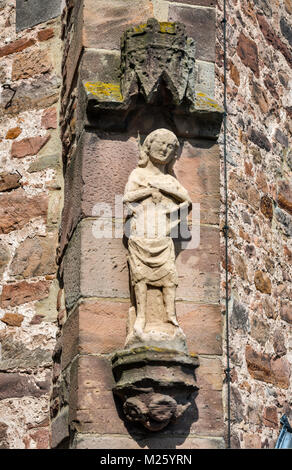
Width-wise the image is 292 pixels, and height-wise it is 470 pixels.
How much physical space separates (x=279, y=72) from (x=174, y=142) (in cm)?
257

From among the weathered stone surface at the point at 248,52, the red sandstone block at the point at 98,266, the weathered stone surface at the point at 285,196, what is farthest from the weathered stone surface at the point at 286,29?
the red sandstone block at the point at 98,266

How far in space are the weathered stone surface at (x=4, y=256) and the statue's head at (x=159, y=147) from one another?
151 cm

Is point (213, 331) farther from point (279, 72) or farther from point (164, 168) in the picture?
point (279, 72)

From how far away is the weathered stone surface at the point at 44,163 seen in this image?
7.38 metres

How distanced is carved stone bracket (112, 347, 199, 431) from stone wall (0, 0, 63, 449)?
1.14m

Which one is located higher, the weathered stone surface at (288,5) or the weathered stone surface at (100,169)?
the weathered stone surface at (288,5)

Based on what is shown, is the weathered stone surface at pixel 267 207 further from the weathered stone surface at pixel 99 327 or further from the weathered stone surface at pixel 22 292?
the weathered stone surface at pixel 99 327

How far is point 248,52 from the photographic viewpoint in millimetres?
8055

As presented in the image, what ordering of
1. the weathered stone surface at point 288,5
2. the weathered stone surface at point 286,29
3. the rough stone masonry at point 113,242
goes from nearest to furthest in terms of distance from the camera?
the rough stone masonry at point 113,242 → the weathered stone surface at point 286,29 → the weathered stone surface at point 288,5

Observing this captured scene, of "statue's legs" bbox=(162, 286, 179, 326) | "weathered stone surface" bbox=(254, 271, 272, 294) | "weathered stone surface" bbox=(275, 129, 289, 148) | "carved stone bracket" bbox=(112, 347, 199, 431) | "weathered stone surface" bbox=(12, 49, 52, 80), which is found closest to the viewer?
"carved stone bracket" bbox=(112, 347, 199, 431)

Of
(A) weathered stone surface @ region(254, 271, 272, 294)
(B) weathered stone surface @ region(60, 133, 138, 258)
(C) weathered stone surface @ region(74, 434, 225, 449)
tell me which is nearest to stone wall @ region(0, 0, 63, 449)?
(B) weathered stone surface @ region(60, 133, 138, 258)

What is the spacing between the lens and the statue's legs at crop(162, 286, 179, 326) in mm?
5950

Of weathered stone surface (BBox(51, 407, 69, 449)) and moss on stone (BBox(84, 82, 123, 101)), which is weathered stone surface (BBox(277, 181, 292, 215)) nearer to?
moss on stone (BBox(84, 82, 123, 101))

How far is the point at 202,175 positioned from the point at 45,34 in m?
2.09
